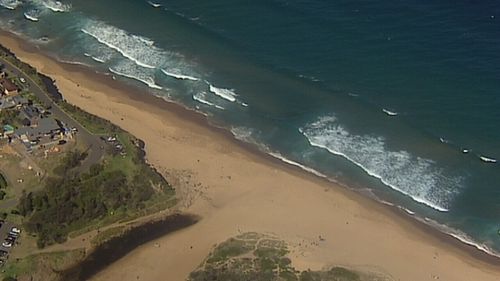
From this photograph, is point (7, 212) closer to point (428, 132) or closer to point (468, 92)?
point (428, 132)

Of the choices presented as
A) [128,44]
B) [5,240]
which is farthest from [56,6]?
[5,240]

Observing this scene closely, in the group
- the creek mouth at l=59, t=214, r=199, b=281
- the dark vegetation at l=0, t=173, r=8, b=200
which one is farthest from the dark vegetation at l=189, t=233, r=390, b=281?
the dark vegetation at l=0, t=173, r=8, b=200

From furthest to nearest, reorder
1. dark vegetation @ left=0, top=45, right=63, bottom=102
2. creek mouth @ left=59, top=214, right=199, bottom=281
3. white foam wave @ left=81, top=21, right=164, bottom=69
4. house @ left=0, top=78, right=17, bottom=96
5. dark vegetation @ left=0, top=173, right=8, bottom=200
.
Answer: white foam wave @ left=81, top=21, right=164, bottom=69 < dark vegetation @ left=0, top=45, right=63, bottom=102 < house @ left=0, top=78, right=17, bottom=96 < dark vegetation @ left=0, top=173, right=8, bottom=200 < creek mouth @ left=59, top=214, right=199, bottom=281

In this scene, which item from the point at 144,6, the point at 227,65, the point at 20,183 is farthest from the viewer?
the point at 144,6

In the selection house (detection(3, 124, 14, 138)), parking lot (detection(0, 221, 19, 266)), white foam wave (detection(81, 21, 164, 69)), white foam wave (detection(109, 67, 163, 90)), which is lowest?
parking lot (detection(0, 221, 19, 266))

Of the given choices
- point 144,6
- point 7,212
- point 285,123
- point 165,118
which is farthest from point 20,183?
point 144,6

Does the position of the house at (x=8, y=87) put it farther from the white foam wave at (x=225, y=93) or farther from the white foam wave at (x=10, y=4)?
the white foam wave at (x=10, y=4)

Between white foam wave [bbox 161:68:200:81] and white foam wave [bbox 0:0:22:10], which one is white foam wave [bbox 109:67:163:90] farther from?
white foam wave [bbox 0:0:22:10]

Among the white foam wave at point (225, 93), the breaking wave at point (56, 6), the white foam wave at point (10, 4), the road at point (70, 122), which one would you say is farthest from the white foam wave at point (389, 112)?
the white foam wave at point (10, 4)
